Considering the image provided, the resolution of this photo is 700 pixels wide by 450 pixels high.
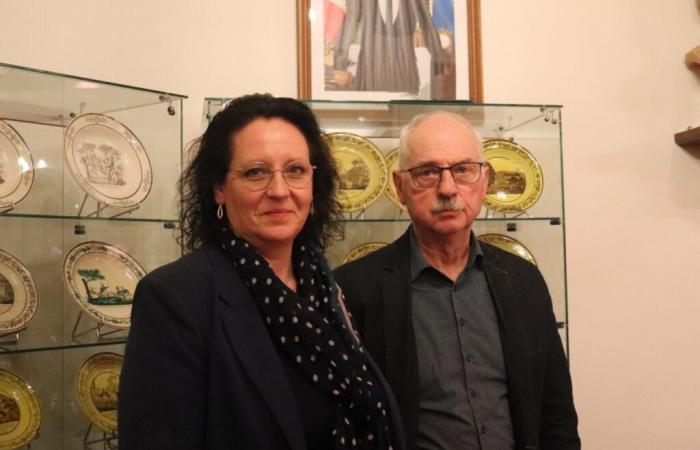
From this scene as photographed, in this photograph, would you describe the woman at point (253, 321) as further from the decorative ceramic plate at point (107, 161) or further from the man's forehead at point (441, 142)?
the decorative ceramic plate at point (107, 161)

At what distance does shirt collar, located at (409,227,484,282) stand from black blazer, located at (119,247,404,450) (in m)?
0.57

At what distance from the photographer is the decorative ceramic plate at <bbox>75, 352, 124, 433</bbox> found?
1728 millimetres

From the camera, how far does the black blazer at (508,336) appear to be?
1.49 m

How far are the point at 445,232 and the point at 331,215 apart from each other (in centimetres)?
→ 30

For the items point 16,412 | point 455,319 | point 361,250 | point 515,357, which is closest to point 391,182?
point 361,250

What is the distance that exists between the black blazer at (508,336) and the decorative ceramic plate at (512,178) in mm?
469

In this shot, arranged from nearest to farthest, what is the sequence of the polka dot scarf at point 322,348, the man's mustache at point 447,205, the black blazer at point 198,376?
1. the black blazer at point 198,376
2. the polka dot scarf at point 322,348
3. the man's mustache at point 447,205

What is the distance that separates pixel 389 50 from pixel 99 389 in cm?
145

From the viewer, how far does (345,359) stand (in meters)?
1.23

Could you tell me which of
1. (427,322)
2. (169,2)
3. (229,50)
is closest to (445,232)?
(427,322)

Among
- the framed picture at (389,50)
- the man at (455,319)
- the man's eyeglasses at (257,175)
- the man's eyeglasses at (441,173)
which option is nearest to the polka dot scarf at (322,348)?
the man's eyeglasses at (257,175)

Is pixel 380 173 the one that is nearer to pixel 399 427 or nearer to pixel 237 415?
pixel 399 427

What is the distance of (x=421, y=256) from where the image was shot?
1607 mm

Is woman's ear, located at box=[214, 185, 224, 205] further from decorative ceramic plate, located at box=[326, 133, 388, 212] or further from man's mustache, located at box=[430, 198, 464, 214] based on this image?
decorative ceramic plate, located at box=[326, 133, 388, 212]
